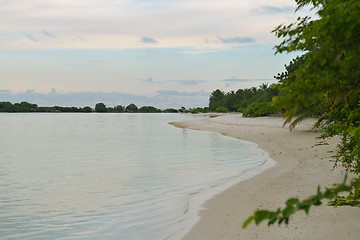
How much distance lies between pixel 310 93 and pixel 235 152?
33.5 metres

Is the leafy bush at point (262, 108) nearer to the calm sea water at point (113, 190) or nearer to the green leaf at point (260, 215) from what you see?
the green leaf at point (260, 215)

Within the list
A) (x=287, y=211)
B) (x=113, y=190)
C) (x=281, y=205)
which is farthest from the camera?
(x=113, y=190)

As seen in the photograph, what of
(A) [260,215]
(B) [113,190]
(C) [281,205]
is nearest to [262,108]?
(C) [281,205]

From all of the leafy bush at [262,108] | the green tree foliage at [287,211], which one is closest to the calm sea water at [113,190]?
the leafy bush at [262,108]

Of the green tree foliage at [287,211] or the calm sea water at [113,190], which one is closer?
the green tree foliage at [287,211]

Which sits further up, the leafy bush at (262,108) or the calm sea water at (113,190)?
the leafy bush at (262,108)

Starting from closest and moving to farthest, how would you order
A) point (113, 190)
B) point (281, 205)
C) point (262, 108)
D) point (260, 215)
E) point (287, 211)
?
point (287, 211)
point (260, 215)
point (262, 108)
point (281, 205)
point (113, 190)

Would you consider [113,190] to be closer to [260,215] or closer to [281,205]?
[281,205]

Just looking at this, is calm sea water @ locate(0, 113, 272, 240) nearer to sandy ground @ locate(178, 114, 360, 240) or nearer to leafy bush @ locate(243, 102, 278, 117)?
sandy ground @ locate(178, 114, 360, 240)

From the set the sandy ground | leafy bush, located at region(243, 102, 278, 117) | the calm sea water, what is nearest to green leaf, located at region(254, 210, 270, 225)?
leafy bush, located at region(243, 102, 278, 117)

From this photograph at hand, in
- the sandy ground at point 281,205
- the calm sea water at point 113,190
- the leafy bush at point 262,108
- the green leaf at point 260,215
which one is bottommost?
the calm sea water at point 113,190

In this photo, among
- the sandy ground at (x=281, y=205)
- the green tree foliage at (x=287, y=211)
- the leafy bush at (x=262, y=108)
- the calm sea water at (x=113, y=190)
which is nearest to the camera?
the green tree foliage at (x=287, y=211)

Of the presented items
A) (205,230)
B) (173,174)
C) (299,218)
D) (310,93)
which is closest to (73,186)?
(173,174)

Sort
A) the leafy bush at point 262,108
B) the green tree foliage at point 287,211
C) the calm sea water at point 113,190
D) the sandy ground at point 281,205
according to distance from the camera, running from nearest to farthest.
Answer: the green tree foliage at point 287,211 → the leafy bush at point 262,108 → the sandy ground at point 281,205 → the calm sea water at point 113,190
